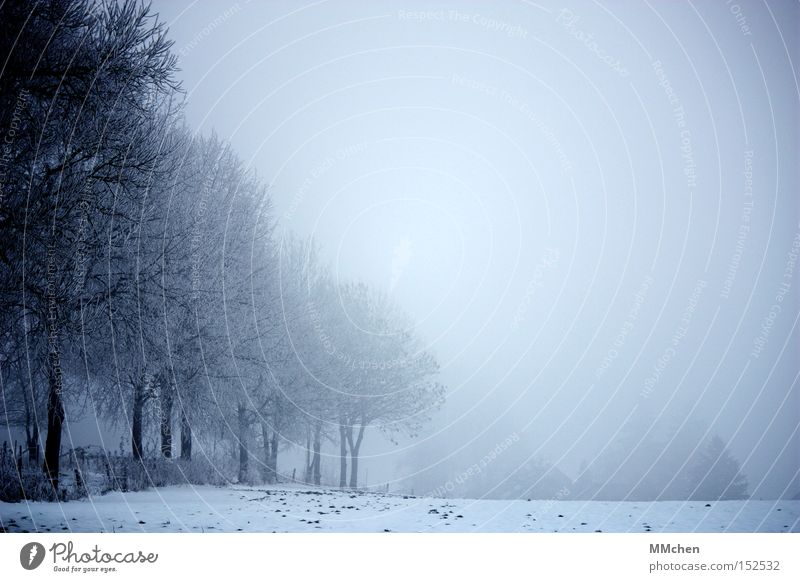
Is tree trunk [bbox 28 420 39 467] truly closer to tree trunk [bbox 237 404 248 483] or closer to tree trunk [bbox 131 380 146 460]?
tree trunk [bbox 131 380 146 460]

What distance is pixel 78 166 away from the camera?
945cm

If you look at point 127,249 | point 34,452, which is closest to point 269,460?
point 34,452

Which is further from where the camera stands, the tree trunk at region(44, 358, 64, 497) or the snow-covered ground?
the tree trunk at region(44, 358, 64, 497)

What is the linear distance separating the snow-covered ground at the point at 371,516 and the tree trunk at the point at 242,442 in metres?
5.55

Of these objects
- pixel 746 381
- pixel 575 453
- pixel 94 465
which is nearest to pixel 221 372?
pixel 94 465

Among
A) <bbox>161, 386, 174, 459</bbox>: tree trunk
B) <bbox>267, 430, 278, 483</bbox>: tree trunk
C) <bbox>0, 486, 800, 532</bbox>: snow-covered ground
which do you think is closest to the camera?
<bbox>0, 486, 800, 532</bbox>: snow-covered ground

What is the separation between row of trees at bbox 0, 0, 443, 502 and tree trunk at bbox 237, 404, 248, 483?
0.09 metres

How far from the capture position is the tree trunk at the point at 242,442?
722 inches

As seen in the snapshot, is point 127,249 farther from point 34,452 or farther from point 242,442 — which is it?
point 242,442

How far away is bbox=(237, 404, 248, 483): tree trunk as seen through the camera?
1833cm

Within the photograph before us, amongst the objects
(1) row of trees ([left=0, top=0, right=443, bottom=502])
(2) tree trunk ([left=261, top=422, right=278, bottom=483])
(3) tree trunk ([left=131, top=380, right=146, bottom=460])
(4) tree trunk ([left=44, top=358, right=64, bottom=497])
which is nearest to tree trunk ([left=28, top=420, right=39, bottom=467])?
(1) row of trees ([left=0, top=0, right=443, bottom=502])

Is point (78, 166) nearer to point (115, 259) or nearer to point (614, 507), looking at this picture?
point (115, 259)

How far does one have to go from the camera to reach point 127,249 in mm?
11789

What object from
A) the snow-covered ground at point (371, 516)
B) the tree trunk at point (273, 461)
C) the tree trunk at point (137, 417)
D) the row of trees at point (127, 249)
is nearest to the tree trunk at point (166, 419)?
the row of trees at point (127, 249)
